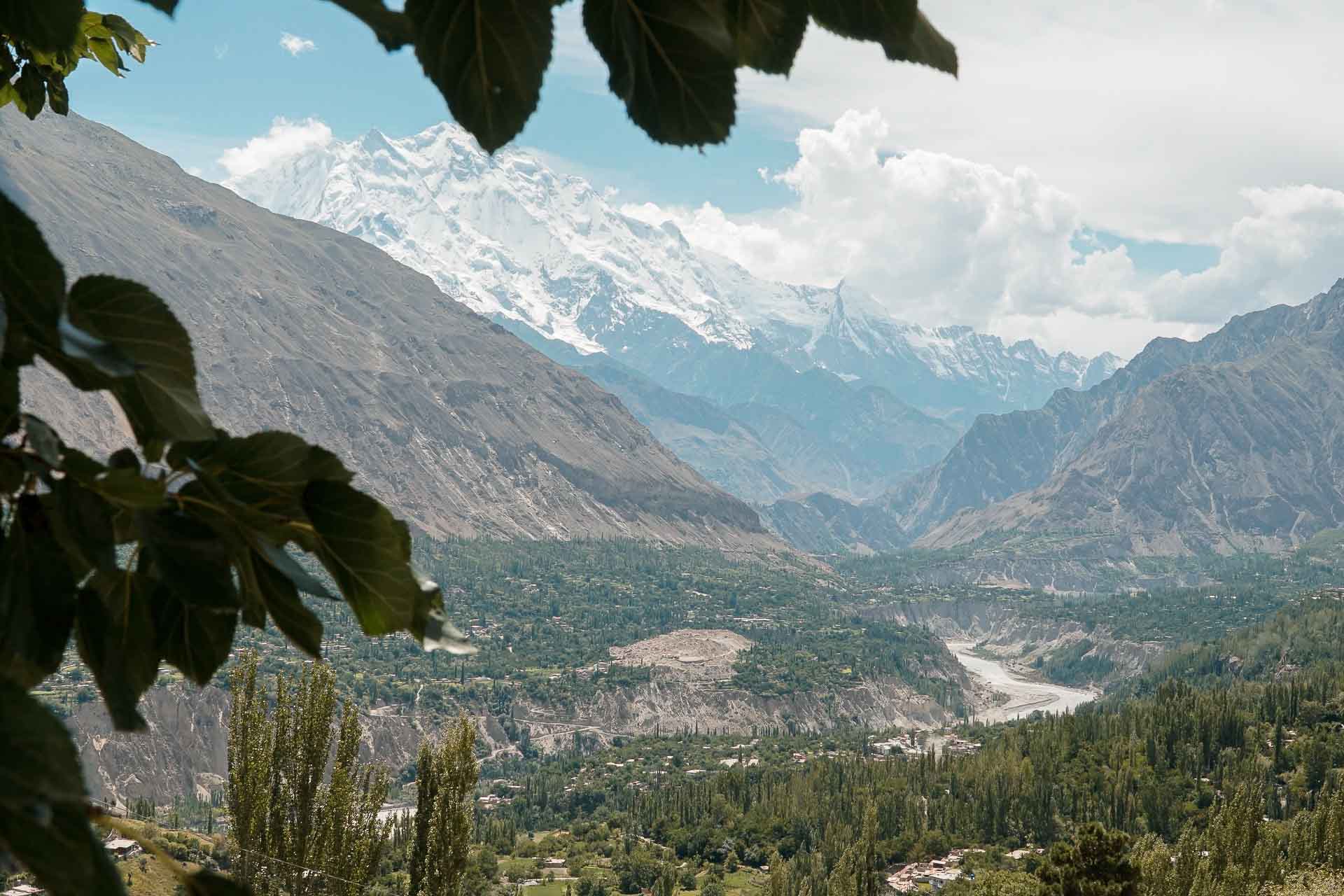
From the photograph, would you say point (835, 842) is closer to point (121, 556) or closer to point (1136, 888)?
point (1136, 888)

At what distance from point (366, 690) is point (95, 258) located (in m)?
123

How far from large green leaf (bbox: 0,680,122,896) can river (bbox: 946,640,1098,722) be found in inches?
5205

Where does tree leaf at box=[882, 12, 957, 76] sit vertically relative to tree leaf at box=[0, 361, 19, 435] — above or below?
above

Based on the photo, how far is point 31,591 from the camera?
0.75 metres

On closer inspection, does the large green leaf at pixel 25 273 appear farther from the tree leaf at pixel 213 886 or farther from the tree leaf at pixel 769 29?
the tree leaf at pixel 769 29

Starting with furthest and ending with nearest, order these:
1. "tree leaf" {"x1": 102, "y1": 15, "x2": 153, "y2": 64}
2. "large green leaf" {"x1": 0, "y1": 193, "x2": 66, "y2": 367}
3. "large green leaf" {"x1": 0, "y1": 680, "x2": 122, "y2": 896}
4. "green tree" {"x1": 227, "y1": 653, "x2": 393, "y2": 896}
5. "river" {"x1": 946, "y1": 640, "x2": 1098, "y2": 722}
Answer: "river" {"x1": 946, "y1": 640, "x2": 1098, "y2": 722}, "green tree" {"x1": 227, "y1": 653, "x2": 393, "y2": 896}, "tree leaf" {"x1": 102, "y1": 15, "x2": 153, "y2": 64}, "large green leaf" {"x1": 0, "y1": 193, "x2": 66, "y2": 367}, "large green leaf" {"x1": 0, "y1": 680, "x2": 122, "y2": 896}

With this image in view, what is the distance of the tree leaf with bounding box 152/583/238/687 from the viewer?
0.88 metres

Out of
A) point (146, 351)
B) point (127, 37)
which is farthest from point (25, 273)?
point (127, 37)

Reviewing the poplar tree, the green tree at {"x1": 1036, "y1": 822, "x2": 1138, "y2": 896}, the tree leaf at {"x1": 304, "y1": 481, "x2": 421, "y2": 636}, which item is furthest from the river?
the tree leaf at {"x1": 304, "y1": 481, "x2": 421, "y2": 636}

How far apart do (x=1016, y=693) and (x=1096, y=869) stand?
128147 mm

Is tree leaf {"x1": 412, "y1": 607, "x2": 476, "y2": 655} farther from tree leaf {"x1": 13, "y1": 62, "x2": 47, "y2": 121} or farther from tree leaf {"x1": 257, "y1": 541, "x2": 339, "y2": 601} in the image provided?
tree leaf {"x1": 13, "y1": 62, "x2": 47, "y2": 121}

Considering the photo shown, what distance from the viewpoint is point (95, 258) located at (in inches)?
7534

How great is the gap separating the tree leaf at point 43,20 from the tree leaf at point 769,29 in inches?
18.8

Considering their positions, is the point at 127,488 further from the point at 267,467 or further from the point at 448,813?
the point at 448,813
